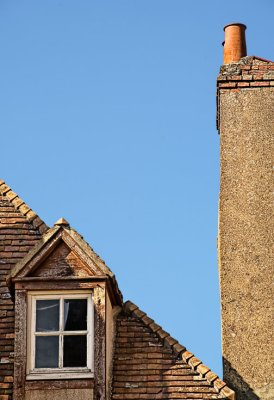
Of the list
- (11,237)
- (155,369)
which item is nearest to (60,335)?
(155,369)

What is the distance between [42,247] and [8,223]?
1467 millimetres

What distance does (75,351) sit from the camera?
16844mm

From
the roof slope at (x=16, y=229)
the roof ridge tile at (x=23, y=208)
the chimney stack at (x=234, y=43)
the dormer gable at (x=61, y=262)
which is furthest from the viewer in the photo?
the chimney stack at (x=234, y=43)

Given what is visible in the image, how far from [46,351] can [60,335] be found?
11.7 inches

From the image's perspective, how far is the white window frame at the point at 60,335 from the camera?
54.7 feet

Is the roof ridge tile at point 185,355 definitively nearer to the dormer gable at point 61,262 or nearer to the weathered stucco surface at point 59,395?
the dormer gable at point 61,262

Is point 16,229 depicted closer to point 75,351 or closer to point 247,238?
point 75,351

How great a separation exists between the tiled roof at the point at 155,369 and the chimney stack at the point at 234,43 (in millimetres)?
5080

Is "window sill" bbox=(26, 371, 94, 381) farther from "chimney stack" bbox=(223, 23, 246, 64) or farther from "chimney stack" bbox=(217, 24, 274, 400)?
"chimney stack" bbox=(223, 23, 246, 64)

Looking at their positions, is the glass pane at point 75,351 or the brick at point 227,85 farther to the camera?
the brick at point 227,85

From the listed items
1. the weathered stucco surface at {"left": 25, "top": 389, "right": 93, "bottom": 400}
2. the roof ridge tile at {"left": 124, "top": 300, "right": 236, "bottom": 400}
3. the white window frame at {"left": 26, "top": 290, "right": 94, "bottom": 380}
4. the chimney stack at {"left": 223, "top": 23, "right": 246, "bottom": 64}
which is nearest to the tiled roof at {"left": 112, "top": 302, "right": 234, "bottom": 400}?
the roof ridge tile at {"left": 124, "top": 300, "right": 236, "bottom": 400}

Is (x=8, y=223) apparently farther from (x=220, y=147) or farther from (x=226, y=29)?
(x=226, y=29)

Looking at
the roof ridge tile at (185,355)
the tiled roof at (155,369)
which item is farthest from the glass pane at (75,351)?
the roof ridge tile at (185,355)

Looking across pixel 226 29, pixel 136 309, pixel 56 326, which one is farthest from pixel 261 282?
pixel 226 29
